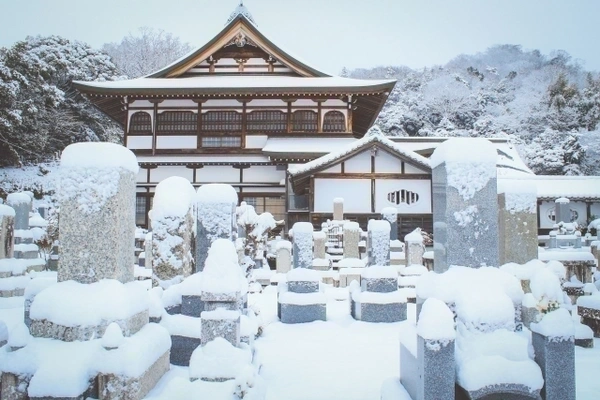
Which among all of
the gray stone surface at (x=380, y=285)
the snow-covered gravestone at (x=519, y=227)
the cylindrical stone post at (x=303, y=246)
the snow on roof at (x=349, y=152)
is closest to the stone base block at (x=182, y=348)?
the gray stone surface at (x=380, y=285)

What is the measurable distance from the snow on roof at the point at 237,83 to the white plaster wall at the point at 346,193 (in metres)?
4.95

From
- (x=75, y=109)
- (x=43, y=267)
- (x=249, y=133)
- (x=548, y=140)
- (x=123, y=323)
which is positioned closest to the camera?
(x=123, y=323)

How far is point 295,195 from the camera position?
19.8 metres

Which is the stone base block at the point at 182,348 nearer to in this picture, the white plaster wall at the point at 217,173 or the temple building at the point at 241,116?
the temple building at the point at 241,116

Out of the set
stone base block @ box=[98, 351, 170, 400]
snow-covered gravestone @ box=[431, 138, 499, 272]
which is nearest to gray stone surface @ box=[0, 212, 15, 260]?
stone base block @ box=[98, 351, 170, 400]

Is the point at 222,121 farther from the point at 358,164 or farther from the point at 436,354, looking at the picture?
the point at 436,354

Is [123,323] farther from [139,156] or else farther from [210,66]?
[210,66]

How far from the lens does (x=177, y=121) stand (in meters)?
21.4

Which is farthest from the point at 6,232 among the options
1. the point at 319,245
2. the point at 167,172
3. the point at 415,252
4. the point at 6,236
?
the point at 167,172

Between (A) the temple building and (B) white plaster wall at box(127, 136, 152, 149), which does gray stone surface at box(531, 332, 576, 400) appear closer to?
(A) the temple building

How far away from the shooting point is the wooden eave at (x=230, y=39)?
2133 centimetres

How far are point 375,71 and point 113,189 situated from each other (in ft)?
198

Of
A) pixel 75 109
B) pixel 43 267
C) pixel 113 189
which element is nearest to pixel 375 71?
pixel 75 109

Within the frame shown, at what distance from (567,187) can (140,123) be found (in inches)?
884
